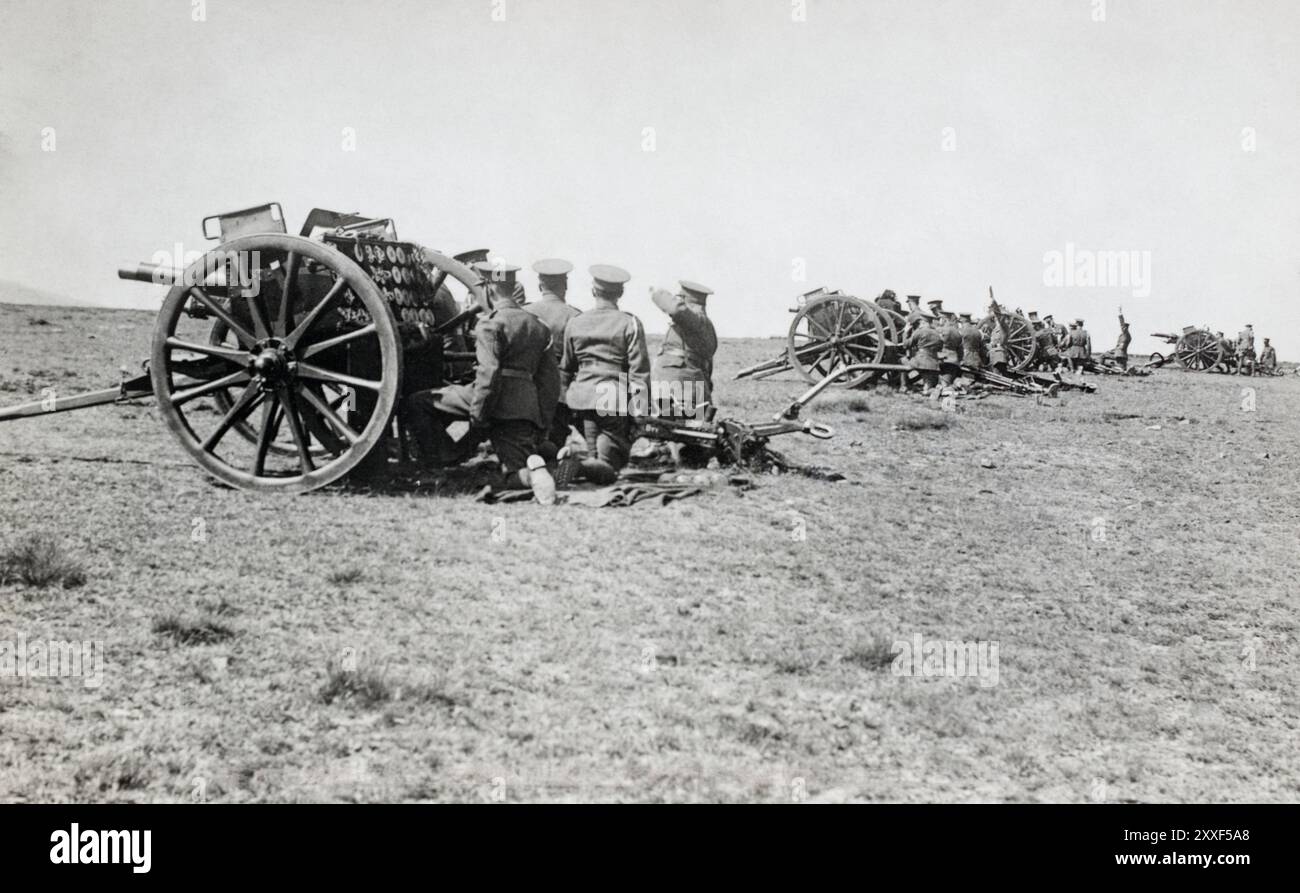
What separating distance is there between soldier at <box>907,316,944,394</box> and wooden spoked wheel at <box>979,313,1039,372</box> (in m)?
7.25

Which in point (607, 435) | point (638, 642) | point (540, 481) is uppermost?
point (607, 435)

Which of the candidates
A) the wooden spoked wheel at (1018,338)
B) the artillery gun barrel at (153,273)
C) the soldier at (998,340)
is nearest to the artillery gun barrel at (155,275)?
the artillery gun barrel at (153,273)

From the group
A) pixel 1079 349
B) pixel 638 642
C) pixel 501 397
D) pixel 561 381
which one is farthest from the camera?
pixel 1079 349

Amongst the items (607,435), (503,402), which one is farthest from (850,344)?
(503,402)

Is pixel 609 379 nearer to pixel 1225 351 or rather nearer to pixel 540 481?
pixel 540 481

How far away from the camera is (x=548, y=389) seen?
23.8ft

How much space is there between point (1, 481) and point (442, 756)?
4551 millimetres

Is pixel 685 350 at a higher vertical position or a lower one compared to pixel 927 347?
lower

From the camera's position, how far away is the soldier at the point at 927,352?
1549 cm

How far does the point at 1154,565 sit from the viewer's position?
5910 mm

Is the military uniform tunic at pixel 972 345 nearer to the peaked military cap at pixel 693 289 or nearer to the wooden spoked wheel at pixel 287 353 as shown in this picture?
the peaked military cap at pixel 693 289

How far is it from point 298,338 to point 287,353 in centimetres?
13

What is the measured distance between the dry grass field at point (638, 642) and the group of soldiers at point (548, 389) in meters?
0.75
